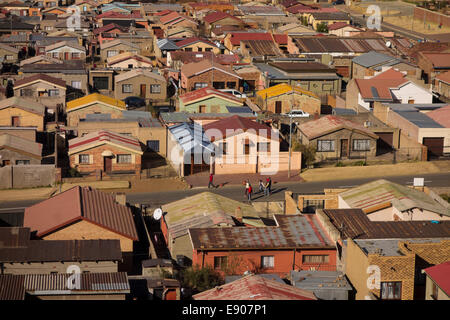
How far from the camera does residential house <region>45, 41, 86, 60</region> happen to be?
2906 inches

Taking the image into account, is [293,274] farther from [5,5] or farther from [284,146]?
[5,5]

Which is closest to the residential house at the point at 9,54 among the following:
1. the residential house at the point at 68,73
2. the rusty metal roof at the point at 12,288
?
the residential house at the point at 68,73

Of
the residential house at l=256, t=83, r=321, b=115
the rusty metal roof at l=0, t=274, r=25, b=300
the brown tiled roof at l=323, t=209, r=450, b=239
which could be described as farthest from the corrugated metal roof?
the rusty metal roof at l=0, t=274, r=25, b=300

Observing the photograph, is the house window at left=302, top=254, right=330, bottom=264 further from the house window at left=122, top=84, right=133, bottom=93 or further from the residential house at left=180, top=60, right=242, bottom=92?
the house window at left=122, top=84, right=133, bottom=93

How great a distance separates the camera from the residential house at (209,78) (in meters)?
61.3

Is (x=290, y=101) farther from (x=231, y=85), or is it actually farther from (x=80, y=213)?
(x=80, y=213)

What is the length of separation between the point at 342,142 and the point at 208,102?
37.9 feet

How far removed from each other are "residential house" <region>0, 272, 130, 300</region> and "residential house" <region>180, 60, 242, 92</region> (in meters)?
38.5

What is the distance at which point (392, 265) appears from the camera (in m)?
24.7

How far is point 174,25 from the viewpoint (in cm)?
9038

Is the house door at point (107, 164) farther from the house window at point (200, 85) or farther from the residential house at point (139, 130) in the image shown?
the house window at point (200, 85)

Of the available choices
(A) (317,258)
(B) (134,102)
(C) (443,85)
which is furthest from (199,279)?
(C) (443,85)

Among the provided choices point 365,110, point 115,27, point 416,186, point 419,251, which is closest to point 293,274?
point 419,251

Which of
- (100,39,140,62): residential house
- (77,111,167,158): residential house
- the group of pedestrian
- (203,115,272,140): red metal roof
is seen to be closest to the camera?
the group of pedestrian
